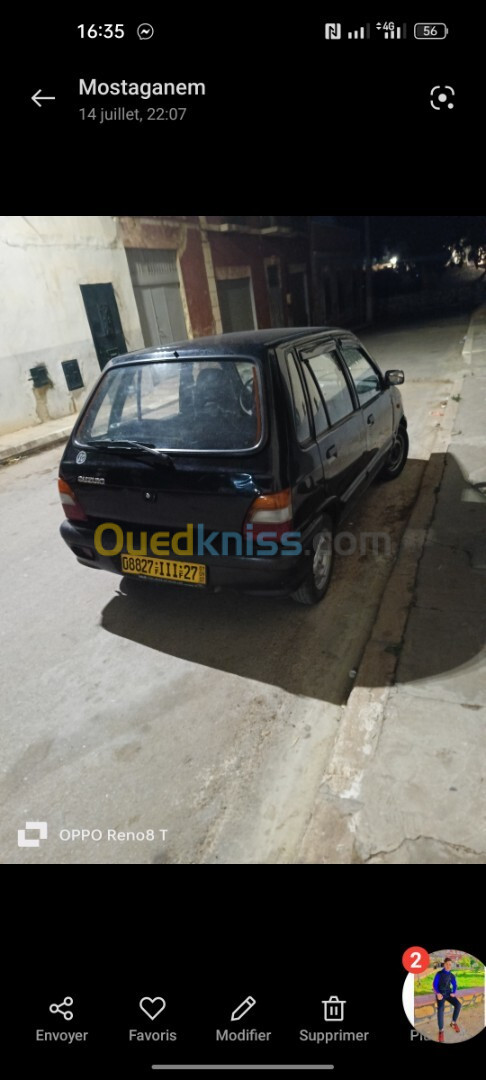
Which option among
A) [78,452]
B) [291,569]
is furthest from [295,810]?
[78,452]

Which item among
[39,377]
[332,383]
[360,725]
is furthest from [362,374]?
[39,377]

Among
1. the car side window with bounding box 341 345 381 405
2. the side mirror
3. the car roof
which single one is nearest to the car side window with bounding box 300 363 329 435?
the car roof

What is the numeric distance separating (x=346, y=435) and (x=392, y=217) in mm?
30663

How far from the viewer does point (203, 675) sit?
307 centimetres

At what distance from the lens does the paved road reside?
2209 mm

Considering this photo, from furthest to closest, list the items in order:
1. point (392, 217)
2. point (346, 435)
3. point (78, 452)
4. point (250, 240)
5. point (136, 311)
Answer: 1. point (392, 217)
2. point (250, 240)
3. point (136, 311)
4. point (346, 435)
5. point (78, 452)

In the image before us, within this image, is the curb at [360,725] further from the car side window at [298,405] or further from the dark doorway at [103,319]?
the dark doorway at [103,319]
